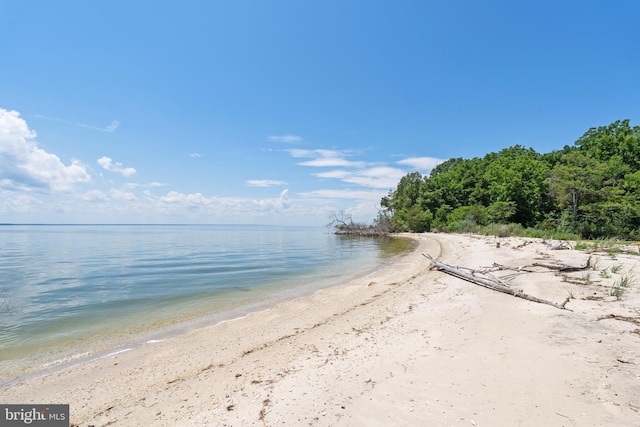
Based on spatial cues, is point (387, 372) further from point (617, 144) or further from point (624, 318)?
point (617, 144)

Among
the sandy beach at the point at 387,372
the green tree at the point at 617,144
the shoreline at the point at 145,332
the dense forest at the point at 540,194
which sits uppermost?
the green tree at the point at 617,144

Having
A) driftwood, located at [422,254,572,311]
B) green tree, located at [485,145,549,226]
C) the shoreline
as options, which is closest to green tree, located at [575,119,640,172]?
green tree, located at [485,145,549,226]

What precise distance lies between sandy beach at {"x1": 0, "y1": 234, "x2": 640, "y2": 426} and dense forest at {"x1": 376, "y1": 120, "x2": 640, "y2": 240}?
2903 cm

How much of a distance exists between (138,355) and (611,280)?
1476 cm

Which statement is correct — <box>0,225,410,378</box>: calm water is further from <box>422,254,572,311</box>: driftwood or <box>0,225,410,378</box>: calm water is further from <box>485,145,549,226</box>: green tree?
<box>485,145,549,226</box>: green tree

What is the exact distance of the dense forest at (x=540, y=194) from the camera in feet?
97.8

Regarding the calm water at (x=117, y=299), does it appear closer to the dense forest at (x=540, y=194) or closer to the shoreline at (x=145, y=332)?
the shoreline at (x=145, y=332)

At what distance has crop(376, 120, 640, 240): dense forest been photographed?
97.8 feet

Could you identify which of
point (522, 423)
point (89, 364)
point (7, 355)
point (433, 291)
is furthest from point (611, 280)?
point (7, 355)

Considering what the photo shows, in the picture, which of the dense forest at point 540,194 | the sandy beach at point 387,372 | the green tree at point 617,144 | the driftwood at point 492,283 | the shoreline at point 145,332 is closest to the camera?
the sandy beach at point 387,372

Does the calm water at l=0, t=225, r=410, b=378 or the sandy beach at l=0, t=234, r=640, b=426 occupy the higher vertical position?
the sandy beach at l=0, t=234, r=640, b=426

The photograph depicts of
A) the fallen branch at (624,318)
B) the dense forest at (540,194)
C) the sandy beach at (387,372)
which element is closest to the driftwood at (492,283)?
the sandy beach at (387,372)

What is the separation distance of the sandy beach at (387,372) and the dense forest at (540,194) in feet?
95.3

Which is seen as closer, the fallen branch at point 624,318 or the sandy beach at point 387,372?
the sandy beach at point 387,372
